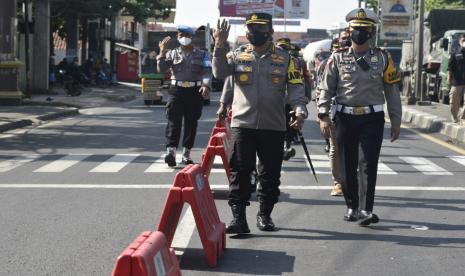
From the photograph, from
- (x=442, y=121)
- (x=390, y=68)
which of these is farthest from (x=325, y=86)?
(x=442, y=121)

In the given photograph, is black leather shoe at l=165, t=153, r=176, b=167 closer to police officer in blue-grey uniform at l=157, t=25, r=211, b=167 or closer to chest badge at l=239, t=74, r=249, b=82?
police officer in blue-grey uniform at l=157, t=25, r=211, b=167

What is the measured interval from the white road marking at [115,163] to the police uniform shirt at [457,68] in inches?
308

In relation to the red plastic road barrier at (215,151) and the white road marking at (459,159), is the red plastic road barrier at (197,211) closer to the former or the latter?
the red plastic road barrier at (215,151)

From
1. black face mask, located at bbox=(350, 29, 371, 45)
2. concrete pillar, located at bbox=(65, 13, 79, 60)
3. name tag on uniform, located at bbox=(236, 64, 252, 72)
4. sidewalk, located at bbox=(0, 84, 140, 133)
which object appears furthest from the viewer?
concrete pillar, located at bbox=(65, 13, 79, 60)

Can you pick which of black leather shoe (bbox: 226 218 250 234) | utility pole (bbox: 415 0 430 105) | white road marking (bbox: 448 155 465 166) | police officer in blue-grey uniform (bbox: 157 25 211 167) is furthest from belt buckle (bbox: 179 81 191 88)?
utility pole (bbox: 415 0 430 105)

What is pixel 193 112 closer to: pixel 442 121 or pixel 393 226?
pixel 393 226

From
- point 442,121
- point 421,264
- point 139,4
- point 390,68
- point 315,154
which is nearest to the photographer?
point 421,264

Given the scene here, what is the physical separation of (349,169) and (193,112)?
178 inches

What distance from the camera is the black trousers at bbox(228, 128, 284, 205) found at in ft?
25.6

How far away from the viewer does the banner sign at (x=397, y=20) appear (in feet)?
108

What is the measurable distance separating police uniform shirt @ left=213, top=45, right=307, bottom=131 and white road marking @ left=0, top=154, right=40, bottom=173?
5596 millimetres

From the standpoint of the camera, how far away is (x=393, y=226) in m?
8.35

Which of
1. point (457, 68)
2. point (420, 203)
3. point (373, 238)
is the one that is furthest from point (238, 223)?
point (457, 68)

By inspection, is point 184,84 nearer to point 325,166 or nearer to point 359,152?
point 325,166
